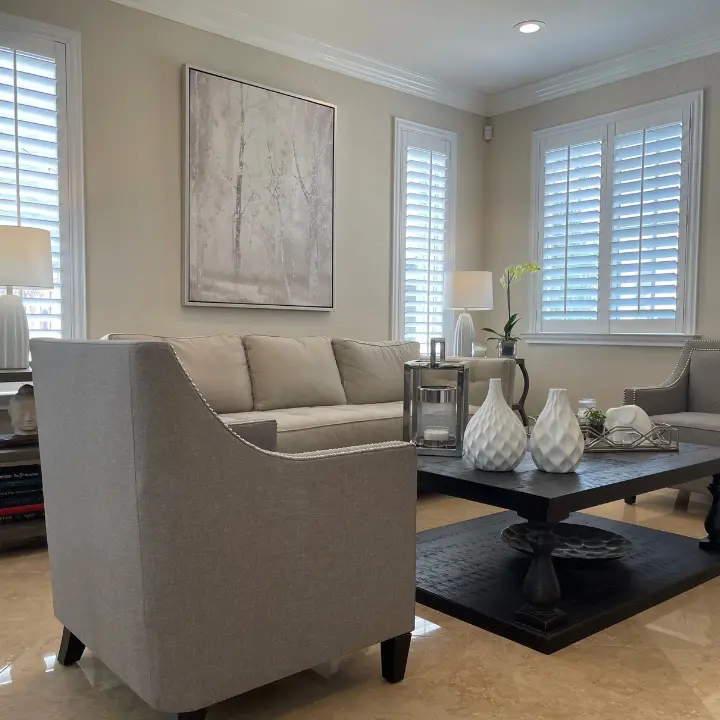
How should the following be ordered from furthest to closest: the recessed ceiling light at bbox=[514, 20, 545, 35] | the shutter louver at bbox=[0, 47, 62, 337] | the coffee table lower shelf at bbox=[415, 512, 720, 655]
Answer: the recessed ceiling light at bbox=[514, 20, 545, 35] < the shutter louver at bbox=[0, 47, 62, 337] < the coffee table lower shelf at bbox=[415, 512, 720, 655]

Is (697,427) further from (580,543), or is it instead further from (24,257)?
(24,257)

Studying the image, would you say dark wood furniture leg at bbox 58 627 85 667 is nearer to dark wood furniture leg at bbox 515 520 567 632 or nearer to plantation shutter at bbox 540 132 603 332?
dark wood furniture leg at bbox 515 520 567 632

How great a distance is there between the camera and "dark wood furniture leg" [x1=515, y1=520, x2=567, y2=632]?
1.92 m

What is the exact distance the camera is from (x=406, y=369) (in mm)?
2535

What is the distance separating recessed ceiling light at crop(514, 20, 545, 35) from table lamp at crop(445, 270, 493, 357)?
150 centimetres

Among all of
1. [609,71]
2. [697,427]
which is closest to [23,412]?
[697,427]

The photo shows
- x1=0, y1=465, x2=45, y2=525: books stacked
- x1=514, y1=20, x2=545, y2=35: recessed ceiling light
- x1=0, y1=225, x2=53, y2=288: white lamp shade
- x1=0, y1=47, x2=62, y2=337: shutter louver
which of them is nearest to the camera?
x1=0, y1=465, x2=45, y2=525: books stacked

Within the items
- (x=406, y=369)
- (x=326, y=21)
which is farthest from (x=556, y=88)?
(x=406, y=369)

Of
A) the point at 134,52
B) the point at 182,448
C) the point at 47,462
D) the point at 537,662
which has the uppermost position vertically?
the point at 134,52

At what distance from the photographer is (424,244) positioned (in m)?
5.12

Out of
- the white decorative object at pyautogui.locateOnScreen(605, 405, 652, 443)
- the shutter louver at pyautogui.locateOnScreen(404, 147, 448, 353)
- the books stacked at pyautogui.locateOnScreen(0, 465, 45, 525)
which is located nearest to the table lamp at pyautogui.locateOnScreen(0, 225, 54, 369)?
the books stacked at pyautogui.locateOnScreen(0, 465, 45, 525)

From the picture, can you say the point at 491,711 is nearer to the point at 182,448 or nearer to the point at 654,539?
the point at 182,448

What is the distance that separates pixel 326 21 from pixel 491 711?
147 inches

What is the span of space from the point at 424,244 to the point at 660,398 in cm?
203
